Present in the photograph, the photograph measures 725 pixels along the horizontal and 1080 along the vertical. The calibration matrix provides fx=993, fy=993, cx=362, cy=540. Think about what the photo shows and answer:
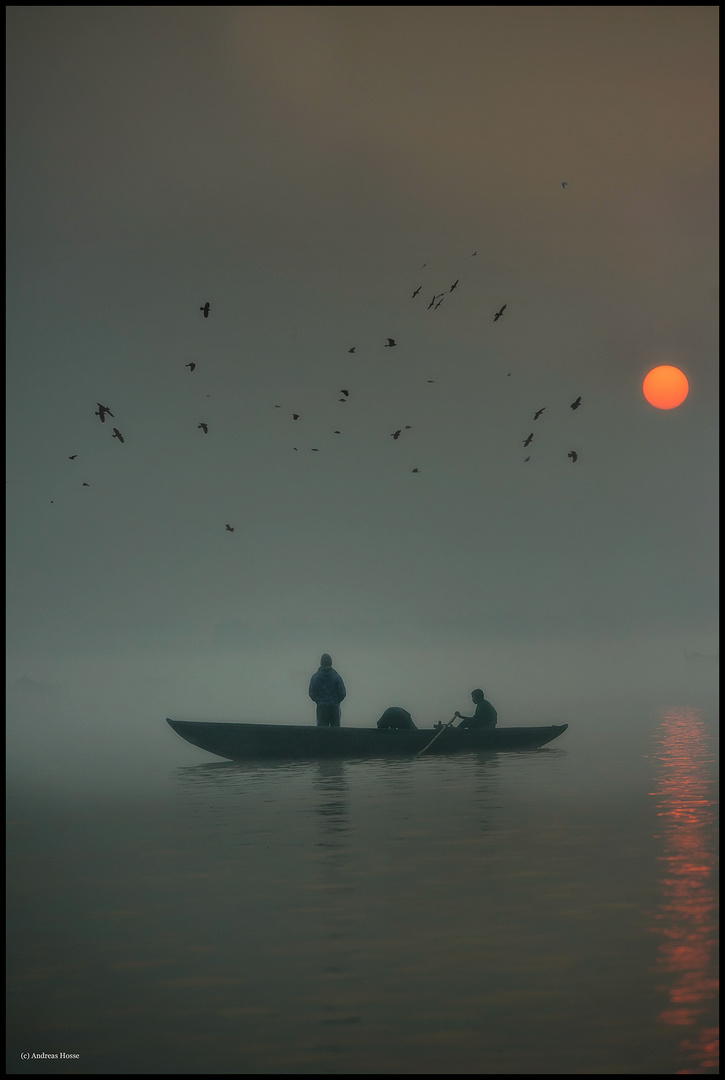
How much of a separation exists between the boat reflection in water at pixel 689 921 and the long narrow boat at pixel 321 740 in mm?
7073

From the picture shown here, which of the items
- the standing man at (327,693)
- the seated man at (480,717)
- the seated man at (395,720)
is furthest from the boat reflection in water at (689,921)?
the standing man at (327,693)

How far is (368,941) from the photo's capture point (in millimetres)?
9219

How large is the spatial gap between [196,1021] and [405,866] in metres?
5.67

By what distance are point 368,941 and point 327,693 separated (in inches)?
666

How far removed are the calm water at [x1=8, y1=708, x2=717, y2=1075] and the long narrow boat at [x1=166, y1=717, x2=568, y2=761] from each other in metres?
7.87

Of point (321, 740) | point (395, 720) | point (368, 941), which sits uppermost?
point (368, 941)

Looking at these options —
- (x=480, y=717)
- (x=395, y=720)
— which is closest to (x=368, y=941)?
(x=395, y=720)

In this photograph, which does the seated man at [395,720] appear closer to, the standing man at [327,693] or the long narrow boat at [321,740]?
the long narrow boat at [321,740]

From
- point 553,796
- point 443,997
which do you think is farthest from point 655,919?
point 553,796

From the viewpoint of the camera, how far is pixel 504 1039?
687 cm

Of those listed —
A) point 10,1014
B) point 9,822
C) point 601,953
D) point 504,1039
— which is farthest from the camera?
point 9,822

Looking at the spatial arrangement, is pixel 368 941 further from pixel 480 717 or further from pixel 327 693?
pixel 480 717

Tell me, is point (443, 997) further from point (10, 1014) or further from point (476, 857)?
point (476, 857)

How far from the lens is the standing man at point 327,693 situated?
25.9m
